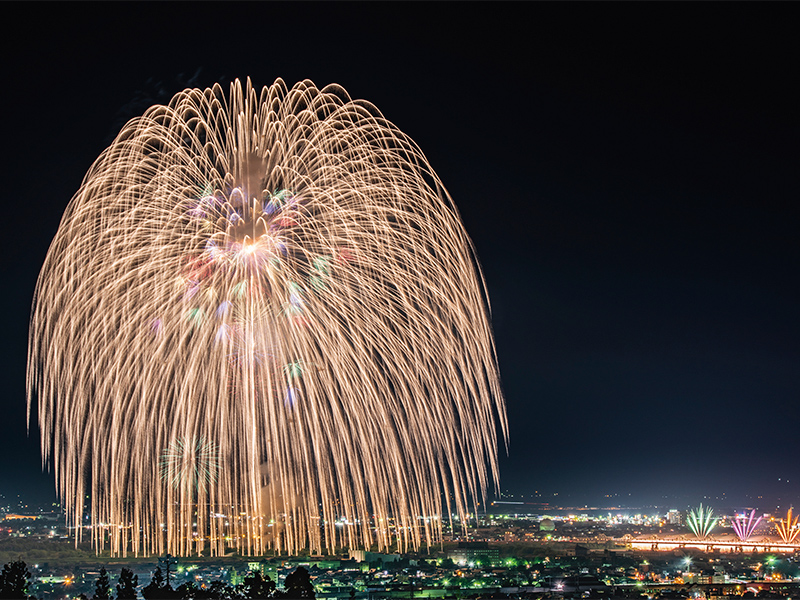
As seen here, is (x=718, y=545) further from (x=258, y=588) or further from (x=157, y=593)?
(x=157, y=593)

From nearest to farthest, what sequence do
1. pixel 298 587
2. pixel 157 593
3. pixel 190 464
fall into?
pixel 190 464 → pixel 157 593 → pixel 298 587

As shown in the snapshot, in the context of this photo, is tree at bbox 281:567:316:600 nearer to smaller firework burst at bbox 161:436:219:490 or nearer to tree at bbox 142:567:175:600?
tree at bbox 142:567:175:600

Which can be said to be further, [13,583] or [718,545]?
[718,545]

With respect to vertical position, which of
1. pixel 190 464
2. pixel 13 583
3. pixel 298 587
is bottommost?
pixel 298 587

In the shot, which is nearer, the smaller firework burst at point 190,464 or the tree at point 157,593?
the smaller firework burst at point 190,464

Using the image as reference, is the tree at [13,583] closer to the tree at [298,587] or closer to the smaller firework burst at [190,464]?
the smaller firework burst at [190,464]

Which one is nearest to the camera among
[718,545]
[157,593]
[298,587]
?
[157,593]

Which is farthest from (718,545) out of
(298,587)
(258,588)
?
(258,588)

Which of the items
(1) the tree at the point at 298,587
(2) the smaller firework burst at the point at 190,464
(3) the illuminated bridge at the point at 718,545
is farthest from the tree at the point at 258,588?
(3) the illuminated bridge at the point at 718,545

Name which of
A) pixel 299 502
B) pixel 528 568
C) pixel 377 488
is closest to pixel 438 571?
pixel 528 568

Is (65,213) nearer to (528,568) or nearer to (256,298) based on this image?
(256,298)
